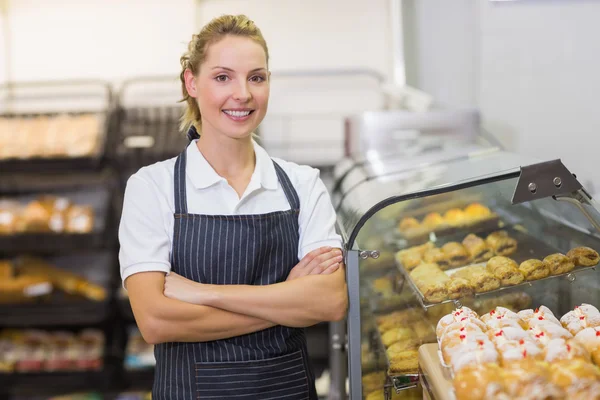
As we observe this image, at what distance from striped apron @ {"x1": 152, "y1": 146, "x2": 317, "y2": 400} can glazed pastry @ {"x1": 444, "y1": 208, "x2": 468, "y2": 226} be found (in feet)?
2.08

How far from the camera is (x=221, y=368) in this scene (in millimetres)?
1721

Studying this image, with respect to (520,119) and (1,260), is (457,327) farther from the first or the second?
(1,260)

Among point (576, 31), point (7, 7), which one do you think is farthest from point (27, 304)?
point (576, 31)

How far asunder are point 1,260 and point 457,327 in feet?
11.5

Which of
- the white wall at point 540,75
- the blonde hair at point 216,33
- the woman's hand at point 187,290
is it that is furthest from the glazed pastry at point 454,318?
the white wall at point 540,75

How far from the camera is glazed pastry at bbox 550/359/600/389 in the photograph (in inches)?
47.8

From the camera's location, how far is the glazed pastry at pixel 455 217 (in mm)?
2162

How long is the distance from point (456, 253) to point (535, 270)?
298mm

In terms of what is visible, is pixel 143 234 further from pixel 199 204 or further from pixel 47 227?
pixel 47 227

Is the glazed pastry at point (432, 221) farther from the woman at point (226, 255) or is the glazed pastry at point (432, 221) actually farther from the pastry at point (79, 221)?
the pastry at point (79, 221)

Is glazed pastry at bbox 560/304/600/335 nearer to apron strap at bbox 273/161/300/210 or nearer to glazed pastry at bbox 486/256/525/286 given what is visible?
glazed pastry at bbox 486/256/525/286

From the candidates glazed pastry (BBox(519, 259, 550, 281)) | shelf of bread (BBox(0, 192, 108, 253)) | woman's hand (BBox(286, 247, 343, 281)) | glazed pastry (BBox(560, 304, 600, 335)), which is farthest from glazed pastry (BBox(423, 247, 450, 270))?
shelf of bread (BBox(0, 192, 108, 253))

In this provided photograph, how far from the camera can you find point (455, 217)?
2.18 meters

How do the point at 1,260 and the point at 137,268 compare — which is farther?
the point at 1,260
